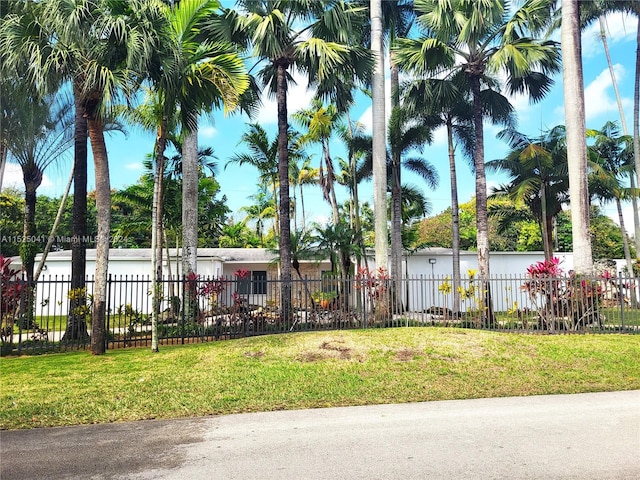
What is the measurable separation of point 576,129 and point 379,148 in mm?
6283

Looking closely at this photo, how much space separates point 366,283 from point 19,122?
37.2 feet

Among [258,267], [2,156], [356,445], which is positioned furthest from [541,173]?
[2,156]

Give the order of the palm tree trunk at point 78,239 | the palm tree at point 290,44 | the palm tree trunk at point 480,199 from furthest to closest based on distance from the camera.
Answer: the palm tree trunk at point 480,199
the palm tree at point 290,44
the palm tree trunk at point 78,239

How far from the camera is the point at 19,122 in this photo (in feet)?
42.9

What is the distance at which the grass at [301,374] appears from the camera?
6.38 metres

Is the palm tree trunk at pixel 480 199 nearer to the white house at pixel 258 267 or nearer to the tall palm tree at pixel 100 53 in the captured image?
the white house at pixel 258 267

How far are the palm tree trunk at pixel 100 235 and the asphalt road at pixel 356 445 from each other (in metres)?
4.51

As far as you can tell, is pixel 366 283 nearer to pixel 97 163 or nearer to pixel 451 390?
pixel 451 390

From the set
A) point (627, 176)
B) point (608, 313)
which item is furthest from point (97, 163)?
point (627, 176)

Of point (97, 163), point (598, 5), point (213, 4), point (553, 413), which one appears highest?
point (598, 5)

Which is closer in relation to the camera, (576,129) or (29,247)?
(29,247)

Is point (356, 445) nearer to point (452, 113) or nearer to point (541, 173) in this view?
point (452, 113)

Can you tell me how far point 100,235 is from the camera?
32.2 feet

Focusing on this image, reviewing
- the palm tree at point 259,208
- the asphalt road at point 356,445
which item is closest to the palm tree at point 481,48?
the asphalt road at point 356,445
